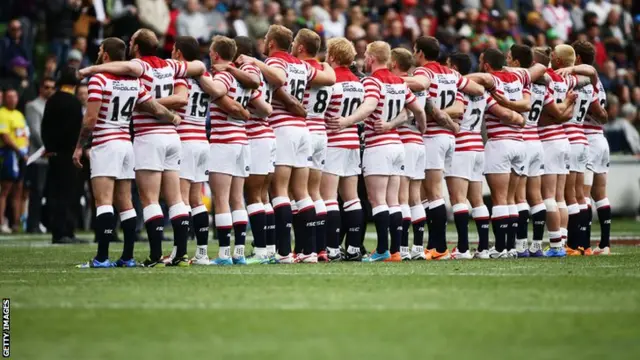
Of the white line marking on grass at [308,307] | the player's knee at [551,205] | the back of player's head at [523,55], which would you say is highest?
the back of player's head at [523,55]

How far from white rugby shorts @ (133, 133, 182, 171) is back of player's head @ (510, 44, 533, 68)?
468 centimetres

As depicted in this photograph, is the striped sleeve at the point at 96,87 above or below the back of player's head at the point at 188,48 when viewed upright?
below

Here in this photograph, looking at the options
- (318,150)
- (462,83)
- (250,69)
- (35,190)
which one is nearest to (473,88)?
(462,83)

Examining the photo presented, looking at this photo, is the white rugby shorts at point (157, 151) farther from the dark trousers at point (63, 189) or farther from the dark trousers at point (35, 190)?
the dark trousers at point (35, 190)

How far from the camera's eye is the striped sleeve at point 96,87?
14070mm

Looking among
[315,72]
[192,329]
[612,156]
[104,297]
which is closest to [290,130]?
[315,72]

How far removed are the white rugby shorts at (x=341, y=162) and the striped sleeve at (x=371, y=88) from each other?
65cm

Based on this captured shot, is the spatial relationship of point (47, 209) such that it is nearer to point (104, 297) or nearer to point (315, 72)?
point (315, 72)

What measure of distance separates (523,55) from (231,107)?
4171 millimetres

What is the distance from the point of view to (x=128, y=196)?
14.6 metres

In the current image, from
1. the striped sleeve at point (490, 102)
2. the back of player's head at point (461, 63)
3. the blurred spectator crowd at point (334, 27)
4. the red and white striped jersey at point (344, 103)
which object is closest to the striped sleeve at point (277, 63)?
the red and white striped jersey at point (344, 103)

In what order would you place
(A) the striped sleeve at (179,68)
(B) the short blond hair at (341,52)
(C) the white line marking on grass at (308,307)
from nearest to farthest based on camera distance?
(C) the white line marking on grass at (308,307), (A) the striped sleeve at (179,68), (B) the short blond hair at (341,52)

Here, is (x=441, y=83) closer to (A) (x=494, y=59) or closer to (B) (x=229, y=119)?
(A) (x=494, y=59)

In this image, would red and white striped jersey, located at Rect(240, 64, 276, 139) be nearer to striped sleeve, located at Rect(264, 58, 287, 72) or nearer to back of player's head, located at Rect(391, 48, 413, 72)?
striped sleeve, located at Rect(264, 58, 287, 72)
